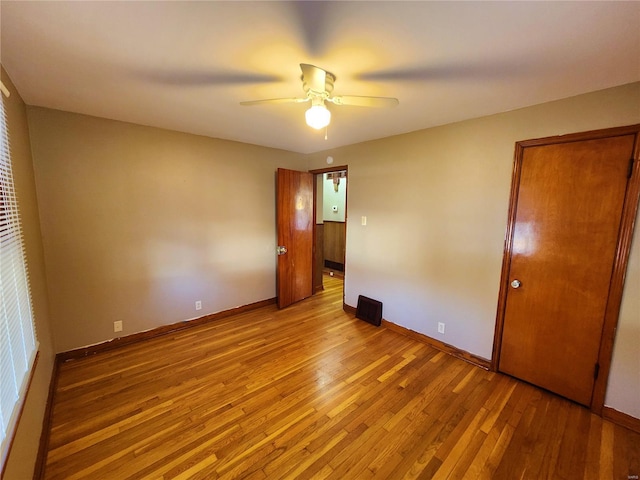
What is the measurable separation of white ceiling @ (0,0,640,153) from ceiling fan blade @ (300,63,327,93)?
0.09 meters

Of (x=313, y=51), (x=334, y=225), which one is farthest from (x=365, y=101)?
(x=334, y=225)

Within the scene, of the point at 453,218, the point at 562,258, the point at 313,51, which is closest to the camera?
the point at 313,51

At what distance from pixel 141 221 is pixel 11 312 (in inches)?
68.0

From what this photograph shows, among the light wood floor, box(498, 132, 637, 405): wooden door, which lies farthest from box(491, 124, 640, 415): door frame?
the light wood floor

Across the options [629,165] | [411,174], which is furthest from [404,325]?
[629,165]

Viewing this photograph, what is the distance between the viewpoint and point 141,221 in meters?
2.88

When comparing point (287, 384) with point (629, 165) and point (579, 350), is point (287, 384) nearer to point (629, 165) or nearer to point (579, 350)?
point (579, 350)

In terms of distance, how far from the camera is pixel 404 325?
3197 millimetres

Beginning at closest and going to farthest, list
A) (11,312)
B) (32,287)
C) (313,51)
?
(11,312) < (313,51) < (32,287)

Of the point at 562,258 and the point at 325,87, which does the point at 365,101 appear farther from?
the point at 562,258

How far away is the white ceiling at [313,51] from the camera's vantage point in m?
1.17

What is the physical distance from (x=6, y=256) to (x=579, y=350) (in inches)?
148

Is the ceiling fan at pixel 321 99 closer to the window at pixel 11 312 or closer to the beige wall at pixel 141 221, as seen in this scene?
the window at pixel 11 312

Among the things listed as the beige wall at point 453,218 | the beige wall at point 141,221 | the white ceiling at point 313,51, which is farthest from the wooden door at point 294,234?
the white ceiling at point 313,51
